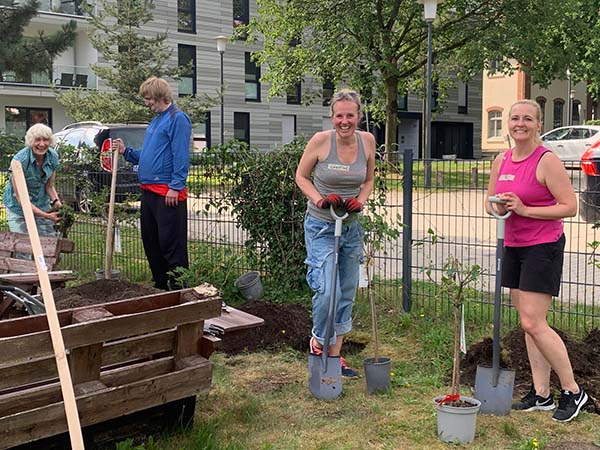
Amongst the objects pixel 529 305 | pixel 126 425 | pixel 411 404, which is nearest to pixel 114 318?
pixel 126 425

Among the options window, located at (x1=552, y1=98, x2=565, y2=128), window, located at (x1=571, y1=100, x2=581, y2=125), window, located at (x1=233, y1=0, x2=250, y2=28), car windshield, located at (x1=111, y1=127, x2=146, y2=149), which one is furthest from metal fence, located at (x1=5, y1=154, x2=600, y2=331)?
window, located at (x1=571, y1=100, x2=581, y2=125)

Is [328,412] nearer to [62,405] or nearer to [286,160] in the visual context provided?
[62,405]

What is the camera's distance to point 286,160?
21.7 feet

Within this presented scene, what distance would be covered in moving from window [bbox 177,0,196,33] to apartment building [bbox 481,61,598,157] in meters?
19.7

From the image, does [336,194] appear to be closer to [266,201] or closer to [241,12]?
[266,201]

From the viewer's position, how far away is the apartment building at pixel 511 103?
45.2 meters

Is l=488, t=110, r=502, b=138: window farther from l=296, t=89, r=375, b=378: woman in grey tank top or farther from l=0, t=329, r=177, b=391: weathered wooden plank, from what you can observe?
l=0, t=329, r=177, b=391: weathered wooden plank

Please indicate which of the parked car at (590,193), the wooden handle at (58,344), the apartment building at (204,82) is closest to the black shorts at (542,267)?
the parked car at (590,193)

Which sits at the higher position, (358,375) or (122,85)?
(122,85)

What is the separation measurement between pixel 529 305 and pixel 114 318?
226 cm

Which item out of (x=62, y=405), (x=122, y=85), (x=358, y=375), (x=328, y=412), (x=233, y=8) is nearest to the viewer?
(x=62, y=405)

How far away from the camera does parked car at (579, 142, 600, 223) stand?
538 cm

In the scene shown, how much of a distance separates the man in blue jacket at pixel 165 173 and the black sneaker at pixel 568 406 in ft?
11.2

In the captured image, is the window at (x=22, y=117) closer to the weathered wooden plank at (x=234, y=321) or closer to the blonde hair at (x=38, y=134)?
the blonde hair at (x=38, y=134)
